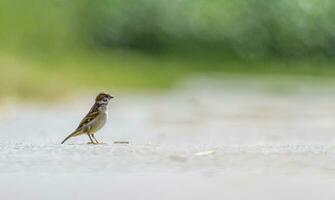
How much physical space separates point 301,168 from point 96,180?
1.02 meters

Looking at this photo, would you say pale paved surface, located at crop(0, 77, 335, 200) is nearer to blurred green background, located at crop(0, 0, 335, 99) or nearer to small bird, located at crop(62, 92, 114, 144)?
small bird, located at crop(62, 92, 114, 144)

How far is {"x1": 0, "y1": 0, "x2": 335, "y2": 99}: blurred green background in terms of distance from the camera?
871 inches

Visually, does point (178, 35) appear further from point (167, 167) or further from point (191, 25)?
point (167, 167)

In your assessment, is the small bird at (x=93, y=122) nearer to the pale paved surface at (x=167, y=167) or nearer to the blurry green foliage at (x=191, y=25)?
the pale paved surface at (x=167, y=167)

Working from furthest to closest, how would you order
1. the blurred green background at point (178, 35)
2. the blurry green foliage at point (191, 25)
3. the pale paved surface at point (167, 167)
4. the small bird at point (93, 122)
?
the blurry green foliage at point (191, 25) < the blurred green background at point (178, 35) < the small bird at point (93, 122) < the pale paved surface at point (167, 167)

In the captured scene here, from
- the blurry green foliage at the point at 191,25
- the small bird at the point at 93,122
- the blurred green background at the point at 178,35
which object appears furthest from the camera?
the blurry green foliage at the point at 191,25

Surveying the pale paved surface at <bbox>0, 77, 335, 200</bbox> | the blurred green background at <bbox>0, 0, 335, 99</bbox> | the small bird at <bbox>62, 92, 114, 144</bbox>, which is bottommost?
the pale paved surface at <bbox>0, 77, 335, 200</bbox>

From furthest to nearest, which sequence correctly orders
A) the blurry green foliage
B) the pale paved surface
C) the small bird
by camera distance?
the blurry green foliage, the small bird, the pale paved surface

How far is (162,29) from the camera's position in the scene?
2520cm

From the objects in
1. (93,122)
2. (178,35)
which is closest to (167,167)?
(93,122)

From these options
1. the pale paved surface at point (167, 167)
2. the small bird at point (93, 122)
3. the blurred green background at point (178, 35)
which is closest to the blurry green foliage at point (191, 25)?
the blurred green background at point (178, 35)

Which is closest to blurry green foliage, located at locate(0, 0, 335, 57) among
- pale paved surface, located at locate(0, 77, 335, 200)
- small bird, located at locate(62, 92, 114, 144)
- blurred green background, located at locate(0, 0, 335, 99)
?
blurred green background, located at locate(0, 0, 335, 99)

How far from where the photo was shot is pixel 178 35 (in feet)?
82.3

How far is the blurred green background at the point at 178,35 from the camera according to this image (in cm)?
2212
